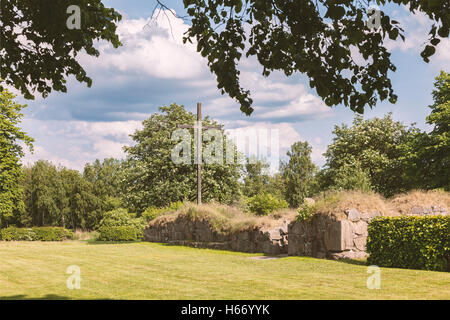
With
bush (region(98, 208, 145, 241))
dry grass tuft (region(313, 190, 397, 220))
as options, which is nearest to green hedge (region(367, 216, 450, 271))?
dry grass tuft (region(313, 190, 397, 220))

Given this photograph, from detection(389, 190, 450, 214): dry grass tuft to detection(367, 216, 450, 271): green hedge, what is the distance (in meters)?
3.72

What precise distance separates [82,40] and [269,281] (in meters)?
6.80

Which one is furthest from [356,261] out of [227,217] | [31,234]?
[31,234]

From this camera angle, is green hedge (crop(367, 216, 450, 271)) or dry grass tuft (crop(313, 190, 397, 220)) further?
dry grass tuft (crop(313, 190, 397, 220))

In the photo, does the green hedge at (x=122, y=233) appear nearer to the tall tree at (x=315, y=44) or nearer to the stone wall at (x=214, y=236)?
the stone wall at (x=214, y=236)

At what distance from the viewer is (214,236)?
22719mm

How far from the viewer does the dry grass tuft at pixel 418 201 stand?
16.7m

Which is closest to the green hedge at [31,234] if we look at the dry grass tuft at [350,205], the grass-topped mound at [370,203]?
the grass-topped mound at [370,203]

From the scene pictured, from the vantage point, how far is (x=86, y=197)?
183 ft

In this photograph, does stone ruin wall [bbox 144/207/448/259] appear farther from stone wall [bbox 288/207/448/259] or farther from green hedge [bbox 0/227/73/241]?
green hedge [bbox 0/227/73/241]

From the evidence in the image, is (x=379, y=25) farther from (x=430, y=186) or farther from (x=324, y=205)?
(x=430, y=186)

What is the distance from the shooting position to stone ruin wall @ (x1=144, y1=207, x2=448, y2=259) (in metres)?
15.2

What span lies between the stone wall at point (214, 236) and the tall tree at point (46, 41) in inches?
475

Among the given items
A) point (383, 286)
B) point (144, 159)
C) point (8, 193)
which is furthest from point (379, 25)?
point (8, 193)
